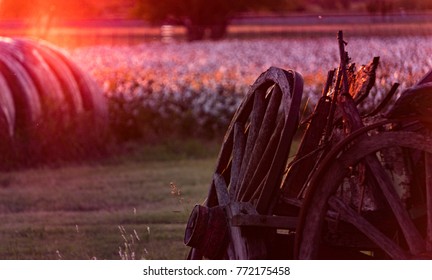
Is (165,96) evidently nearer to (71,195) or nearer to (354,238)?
(71,195)

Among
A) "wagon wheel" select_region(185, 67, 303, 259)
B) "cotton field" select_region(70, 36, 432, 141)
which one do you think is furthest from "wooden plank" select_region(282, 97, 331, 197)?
"cotton field" select_region(70, 36, 432, 141)

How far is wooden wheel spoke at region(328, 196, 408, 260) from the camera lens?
5.85 meters

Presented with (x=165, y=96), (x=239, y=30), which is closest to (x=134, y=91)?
(x=165, y=96)

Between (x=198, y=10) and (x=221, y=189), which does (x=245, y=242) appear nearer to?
(x=221, y=189)

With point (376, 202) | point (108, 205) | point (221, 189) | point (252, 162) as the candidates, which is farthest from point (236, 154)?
point (108, 205)

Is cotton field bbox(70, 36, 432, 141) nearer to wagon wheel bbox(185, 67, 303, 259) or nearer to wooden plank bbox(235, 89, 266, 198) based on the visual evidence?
wagon wheel bbox(185, 67, 303, 259)

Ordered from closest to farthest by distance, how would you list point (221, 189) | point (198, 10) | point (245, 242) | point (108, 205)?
point (245, 242) → point (221, 189) → point (108, 205) → point (198, 10)

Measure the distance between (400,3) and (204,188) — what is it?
20430 millimetres

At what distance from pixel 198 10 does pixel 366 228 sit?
43.5 m

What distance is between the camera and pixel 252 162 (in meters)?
7.07

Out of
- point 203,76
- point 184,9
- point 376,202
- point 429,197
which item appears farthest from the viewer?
point 184,9

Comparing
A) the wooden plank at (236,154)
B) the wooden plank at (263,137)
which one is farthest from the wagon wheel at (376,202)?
the wooden plank at (236,154)

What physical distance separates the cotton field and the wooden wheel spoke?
28.5ft

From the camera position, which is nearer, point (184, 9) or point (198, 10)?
point (198, 10)
